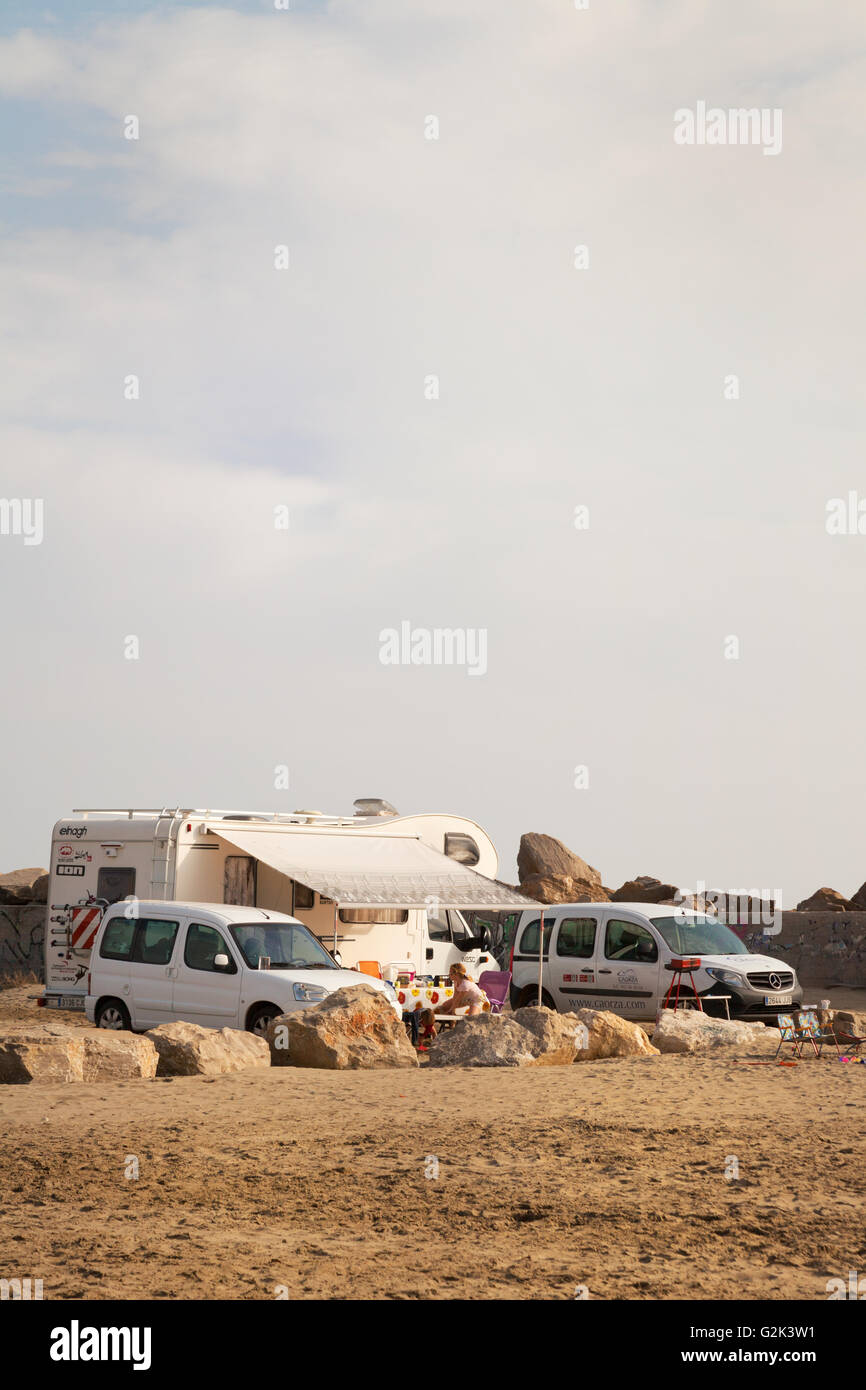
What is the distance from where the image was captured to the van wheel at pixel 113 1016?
15.5 meters

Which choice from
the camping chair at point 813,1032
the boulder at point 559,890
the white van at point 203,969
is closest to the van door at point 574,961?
the white van at point 203,969

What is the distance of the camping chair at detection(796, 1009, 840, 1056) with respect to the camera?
47.3ft

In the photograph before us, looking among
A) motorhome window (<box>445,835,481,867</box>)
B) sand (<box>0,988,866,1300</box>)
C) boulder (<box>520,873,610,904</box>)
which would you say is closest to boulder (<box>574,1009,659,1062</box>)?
sand (<box>0,988,866,1300</box>)

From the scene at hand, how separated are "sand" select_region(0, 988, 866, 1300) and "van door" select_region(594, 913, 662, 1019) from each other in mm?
5432

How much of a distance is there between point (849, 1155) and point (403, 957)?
10923 mm

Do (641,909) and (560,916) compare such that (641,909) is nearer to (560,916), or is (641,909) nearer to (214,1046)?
(560,916)

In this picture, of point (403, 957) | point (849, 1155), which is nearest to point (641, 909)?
point (403, 957)

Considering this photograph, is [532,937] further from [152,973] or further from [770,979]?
[152,973]

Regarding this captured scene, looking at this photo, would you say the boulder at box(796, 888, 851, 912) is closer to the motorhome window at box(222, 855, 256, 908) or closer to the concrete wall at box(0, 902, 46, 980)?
the concrete wall at box(0, 902, 46, 980)
